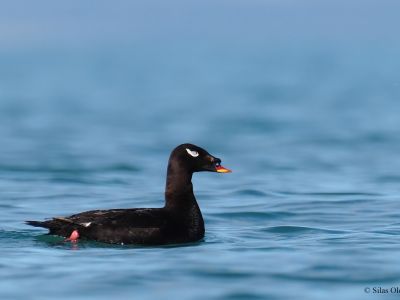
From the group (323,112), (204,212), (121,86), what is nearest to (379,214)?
(204,212)

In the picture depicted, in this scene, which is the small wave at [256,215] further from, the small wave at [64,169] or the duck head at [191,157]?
the small wave at [64,169]

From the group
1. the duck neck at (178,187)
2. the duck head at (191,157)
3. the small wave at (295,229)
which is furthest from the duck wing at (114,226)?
the small wave at (295,229)

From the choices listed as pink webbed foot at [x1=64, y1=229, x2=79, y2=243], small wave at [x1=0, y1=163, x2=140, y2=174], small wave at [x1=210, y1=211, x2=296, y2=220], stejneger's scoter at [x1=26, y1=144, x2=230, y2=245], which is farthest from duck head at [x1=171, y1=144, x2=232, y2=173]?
small wave at [x1=0, y1=163, x2=140, y2=174]

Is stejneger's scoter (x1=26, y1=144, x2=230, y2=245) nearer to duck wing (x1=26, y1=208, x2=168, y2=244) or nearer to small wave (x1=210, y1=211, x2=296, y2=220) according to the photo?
duck wing (x1=26, y1=208, x2=168, y2=244)

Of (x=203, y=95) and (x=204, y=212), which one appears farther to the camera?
(x=203, y=95)

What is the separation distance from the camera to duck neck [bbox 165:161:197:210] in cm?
2119

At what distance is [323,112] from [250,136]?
809 inches

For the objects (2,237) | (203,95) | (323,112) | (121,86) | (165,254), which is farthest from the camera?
(121,86)

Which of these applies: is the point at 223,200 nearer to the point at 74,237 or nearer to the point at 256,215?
the point at 256,215

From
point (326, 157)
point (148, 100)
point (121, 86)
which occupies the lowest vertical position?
point (326, 157)

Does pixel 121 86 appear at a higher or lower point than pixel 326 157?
higher

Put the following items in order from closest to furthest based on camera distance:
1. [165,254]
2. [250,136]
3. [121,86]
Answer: [165,254], [250,136], [121,86]

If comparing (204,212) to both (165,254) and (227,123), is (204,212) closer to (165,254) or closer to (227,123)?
(165,254)

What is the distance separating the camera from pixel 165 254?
19422mm
